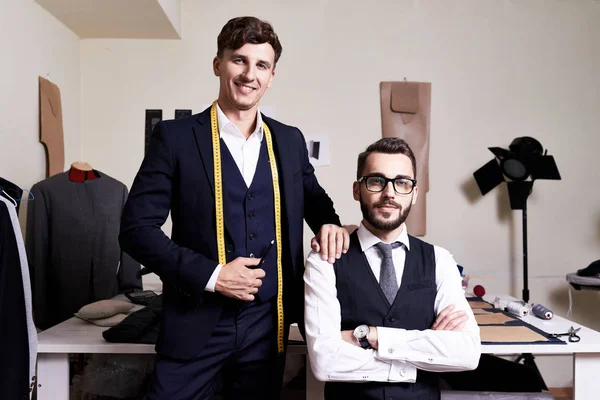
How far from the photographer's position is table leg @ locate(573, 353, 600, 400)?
1839mm

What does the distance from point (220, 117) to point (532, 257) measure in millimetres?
2966

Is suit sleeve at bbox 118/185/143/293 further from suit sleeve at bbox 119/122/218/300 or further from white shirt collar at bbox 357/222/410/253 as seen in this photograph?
white shirt collar at bbox 357/222/410/253

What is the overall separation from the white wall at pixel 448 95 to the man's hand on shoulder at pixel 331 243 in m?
2.08

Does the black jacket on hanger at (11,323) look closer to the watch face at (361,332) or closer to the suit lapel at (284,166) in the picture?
the suit lapel at (284,166)

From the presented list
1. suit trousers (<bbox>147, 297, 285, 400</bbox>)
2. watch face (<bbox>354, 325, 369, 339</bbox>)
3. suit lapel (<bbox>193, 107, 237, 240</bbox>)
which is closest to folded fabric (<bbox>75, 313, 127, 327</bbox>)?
suit trousers (<bbox>147, 297, 285, 400</bbox>)

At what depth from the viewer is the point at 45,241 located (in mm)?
2787

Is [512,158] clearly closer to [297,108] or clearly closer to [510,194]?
[510,194]

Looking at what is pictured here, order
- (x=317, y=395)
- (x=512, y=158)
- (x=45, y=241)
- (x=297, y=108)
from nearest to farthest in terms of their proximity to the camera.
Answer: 1. (x=317, y=395)
2. (x=45, y=241)
3. (x=512, y=158)
4. (x=297, y=108)

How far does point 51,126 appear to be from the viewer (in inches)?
124

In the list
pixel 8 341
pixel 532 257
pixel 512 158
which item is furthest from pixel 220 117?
pixel 532 257

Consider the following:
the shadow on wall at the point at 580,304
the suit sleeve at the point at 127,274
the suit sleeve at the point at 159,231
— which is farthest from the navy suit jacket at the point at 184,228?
the shadow on wall at the point at 580,304

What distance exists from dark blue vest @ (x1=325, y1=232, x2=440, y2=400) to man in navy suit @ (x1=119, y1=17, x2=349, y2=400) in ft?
0.28

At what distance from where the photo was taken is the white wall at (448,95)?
368cm

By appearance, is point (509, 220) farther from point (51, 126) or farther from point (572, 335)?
point (51, 126)
